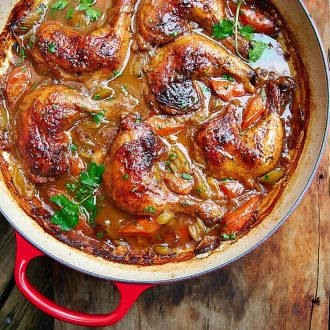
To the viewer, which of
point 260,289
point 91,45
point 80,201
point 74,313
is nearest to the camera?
point 74,313

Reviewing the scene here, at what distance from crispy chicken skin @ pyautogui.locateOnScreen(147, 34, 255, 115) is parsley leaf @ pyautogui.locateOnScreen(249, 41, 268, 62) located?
2.6 inches

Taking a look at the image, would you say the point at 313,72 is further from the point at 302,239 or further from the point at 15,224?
the point at 15,224

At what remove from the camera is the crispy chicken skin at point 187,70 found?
309cm

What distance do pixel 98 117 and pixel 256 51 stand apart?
0.99 meters

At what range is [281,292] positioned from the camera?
Answer: 347 cm

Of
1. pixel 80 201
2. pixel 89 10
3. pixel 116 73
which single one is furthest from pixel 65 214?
pixel 89 10

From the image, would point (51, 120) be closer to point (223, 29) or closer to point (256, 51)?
point (223, 29)

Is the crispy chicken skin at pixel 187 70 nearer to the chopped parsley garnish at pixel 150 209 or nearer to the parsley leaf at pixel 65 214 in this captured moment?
the chopped parsley garnish at pixel 150 209

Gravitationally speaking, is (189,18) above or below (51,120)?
above

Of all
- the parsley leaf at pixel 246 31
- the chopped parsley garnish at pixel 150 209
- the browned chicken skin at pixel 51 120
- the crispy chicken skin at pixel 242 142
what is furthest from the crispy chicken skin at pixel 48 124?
the parsley leaf at pixel 246 31

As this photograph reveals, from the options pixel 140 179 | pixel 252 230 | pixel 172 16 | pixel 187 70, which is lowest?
pixel 252 230

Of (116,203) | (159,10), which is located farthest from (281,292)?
(159,10)

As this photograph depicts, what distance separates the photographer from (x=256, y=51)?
3133 mm

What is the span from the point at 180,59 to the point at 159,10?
311 mm
